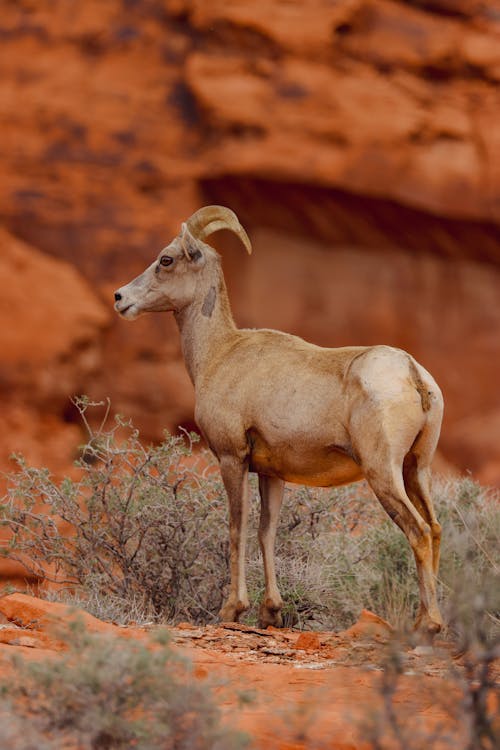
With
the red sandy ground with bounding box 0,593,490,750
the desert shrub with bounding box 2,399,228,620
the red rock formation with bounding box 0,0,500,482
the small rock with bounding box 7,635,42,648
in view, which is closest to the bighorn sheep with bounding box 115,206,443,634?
the red sandy ground with bounding box 0,593,490,750

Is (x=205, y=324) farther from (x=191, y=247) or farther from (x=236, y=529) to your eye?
(x=236, y=529)

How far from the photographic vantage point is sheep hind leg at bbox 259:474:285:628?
7430 millimetres

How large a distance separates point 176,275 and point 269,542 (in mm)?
2034

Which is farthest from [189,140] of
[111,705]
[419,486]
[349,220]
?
[111,705]

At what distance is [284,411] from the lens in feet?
22.9

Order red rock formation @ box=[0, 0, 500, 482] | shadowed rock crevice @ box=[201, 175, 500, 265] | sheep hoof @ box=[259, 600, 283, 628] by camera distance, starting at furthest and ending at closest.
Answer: shadowed rock crevice @ box=[201, 175, 500, 265]
red rock formation @ box=[0, 0, 500, 482]
sheep hoof @ box=[259, 600, 283, 628]

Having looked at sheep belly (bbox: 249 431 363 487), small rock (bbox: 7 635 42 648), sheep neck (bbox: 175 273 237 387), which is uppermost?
sheep neck (bbox: 175 273 237 387)

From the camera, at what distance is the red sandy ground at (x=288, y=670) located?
4074mm

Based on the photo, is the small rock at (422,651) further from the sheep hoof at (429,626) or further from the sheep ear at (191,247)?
the sheep ear at (191,247)

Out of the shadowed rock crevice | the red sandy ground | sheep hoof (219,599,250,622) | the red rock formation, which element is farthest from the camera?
the shadowed rock crevice

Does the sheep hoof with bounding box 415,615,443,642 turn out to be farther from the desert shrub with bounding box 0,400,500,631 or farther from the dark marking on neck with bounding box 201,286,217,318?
the dark marking on neck with bounding box 201,286,217,318

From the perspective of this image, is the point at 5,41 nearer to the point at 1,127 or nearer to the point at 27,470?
the point at 1,127

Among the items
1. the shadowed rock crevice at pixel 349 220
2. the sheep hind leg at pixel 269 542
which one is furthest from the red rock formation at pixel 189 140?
the sheep hind leg at pixel 269 542

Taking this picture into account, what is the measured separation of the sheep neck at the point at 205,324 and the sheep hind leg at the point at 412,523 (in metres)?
1.92
